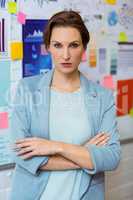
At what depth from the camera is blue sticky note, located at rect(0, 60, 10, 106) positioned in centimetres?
179

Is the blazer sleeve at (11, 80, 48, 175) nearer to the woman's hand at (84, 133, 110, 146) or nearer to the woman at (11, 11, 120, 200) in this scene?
the woman at (11, 11, 120, 200)

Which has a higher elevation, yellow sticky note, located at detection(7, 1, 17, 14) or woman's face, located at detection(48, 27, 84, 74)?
yellow sticky note, located at detection(7, 1, 17, 14)

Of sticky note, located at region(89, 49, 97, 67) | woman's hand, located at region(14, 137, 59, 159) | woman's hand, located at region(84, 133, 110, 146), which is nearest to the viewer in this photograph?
woman's hand, located at region(14, 137, 59, 159)

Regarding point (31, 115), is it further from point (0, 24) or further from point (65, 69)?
point (0, 24)

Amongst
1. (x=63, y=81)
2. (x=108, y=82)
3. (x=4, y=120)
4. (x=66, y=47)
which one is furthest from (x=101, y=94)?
(x=108, y=82)

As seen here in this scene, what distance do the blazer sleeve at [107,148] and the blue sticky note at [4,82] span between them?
49cm

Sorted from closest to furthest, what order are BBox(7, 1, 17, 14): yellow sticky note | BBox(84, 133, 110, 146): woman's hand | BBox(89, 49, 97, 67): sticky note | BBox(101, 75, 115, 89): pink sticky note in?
BBox(84, 133, 110, 146): woman's hand, BBox(7, 1, 17, 14): yellow sticky note, BBox(89, 49, 97, 67): sticky note, BBox(101, 75, 115, 89): pink sticky note

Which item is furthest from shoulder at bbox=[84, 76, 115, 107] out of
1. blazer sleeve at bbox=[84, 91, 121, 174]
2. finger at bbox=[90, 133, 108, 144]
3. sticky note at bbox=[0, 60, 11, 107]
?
sticky note at bbox=[0, 60, 11, 107]

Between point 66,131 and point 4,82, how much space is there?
0.43m

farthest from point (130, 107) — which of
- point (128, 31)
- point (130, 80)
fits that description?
point (128, 31)

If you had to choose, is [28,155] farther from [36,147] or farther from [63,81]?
[63,81]

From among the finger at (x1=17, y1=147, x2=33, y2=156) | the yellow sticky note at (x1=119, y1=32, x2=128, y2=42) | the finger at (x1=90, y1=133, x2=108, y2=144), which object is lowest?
the finger at (x1=17, y1=147, x2=33, y2=156)

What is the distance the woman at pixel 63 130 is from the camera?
1.52 meters

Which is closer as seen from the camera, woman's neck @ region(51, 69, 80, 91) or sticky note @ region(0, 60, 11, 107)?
woman's neck @ region(51, 69, 80, 91)
